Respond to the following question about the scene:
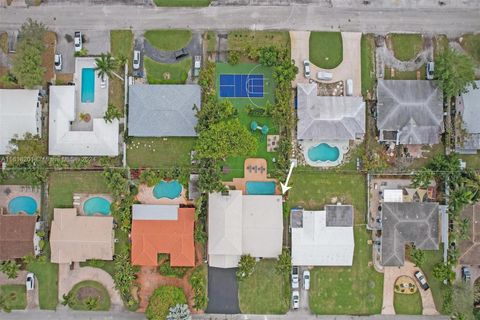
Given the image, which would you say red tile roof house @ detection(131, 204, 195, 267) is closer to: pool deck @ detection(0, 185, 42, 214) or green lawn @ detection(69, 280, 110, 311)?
green lawn @ detection(69, 280, 110, 311)

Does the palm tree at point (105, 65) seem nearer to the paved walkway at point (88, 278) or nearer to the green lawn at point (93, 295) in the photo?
the paved walkway at point (88, 278)

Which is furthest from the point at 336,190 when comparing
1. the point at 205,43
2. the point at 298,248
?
the point at 205,43

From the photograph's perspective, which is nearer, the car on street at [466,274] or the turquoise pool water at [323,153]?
the car on street at [466,274]

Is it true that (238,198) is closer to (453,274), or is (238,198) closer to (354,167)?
(354,167)

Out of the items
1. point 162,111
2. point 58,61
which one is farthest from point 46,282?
point 58,61

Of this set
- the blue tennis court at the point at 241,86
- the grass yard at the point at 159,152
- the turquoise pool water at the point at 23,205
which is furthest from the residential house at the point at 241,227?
the turquoise pool water at the point at 23,205

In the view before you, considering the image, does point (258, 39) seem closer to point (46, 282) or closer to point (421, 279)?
point (421, 279)

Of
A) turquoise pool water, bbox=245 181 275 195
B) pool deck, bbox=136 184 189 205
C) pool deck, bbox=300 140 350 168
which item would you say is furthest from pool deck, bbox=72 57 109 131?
pool deck, bbox=300 140 350 168
